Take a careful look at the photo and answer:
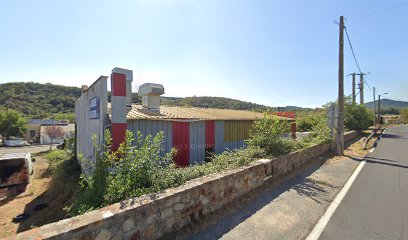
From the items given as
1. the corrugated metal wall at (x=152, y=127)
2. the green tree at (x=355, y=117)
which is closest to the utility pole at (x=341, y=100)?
the corrugated metal wall at (x=152, y=127)

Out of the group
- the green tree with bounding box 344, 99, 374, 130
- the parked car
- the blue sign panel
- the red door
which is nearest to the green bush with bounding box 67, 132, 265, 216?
the blue sign panel

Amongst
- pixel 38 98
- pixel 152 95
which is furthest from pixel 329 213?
pixel 38 98

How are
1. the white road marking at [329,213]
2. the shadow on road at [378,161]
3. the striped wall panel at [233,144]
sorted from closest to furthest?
the white road marking at [329,213] < the shadow on road at [378,161] < the striped wall panel at [233,144]

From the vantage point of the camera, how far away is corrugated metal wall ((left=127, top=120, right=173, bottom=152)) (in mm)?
8283

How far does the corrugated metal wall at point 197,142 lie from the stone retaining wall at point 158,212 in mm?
4578

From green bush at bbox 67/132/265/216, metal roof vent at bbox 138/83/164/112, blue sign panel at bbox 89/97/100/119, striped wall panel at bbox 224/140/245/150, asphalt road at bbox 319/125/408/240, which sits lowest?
asphalt road at bbox 319/125/408/240

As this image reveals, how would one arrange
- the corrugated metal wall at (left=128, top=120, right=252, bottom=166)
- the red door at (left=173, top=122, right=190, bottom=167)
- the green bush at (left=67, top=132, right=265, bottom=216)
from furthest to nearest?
the red door at (left=173, top=122, right=190, bottom=167) → the corrugated metal wall at (left=128, top=120, right=252, bottom=166) → the green bush at (left=67, top=132, right=265, bottom=216)

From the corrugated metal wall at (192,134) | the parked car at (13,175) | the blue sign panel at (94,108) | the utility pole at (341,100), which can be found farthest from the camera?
the utility pole at (341,100)

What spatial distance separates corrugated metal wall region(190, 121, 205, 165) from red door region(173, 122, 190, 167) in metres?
0.24

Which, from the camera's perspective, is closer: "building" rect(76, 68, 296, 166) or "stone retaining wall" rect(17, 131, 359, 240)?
"stone retaining wall" rect(17, 131, 359, 240)

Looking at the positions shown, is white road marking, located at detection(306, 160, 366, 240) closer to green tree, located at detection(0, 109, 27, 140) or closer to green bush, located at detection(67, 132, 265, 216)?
green bush, located at detection(67, 132, 265, 216)

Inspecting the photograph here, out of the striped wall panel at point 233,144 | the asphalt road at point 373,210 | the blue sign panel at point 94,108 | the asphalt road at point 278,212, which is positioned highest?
the blue sign panel at point 94,108

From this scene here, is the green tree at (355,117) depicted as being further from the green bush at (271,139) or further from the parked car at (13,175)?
the parked car at (13,175)

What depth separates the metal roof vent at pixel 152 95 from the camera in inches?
417
